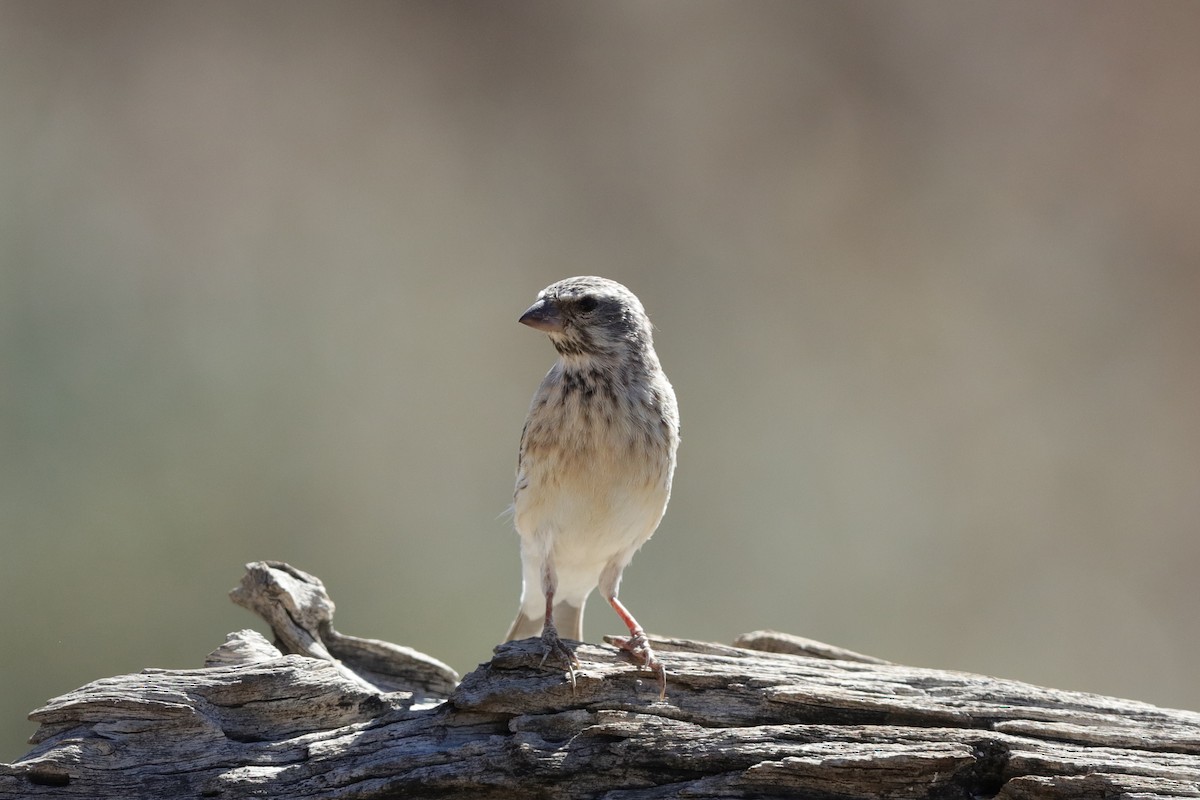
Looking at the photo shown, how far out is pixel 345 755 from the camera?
3.38 meters

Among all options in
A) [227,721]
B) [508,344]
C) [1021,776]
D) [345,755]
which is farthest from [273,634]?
[508,344]

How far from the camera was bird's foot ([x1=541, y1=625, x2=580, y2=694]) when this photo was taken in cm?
346

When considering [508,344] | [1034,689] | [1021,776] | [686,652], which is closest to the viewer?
[1021,776]

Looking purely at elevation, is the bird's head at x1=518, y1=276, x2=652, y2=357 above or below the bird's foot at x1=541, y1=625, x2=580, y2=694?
above

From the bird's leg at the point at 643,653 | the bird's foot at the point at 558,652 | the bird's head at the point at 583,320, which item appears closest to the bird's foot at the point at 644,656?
the bird's leg at the point at 643,653

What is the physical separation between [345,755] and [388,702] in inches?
11.9

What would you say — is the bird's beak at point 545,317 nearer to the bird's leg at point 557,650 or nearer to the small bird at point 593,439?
the small bird at point 593,439

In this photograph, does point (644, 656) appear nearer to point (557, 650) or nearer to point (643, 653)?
point (643, 653)

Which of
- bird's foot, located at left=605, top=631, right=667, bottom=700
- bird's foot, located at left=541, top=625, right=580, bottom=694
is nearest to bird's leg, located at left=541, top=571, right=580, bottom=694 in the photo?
bird's foot, located at left=541, top=625, right=580, bottom=694

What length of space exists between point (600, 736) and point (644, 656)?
32 centimetres

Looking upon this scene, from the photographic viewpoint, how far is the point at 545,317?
3.93 meters

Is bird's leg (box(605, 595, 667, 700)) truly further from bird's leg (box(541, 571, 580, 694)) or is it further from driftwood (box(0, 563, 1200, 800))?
bird's leg (box(541, 571, 580, 694))

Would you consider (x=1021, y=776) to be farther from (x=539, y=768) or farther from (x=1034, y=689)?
(x=539, y=768)

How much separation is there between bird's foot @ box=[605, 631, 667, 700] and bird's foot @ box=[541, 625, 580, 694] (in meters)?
0.19
